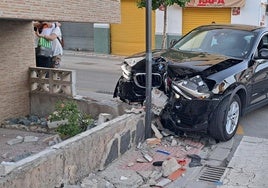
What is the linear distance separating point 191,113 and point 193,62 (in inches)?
34.8

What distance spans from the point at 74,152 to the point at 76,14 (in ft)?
11.3

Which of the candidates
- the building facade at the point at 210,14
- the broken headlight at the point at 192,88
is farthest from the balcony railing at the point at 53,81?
the building facade at the point at 210,14

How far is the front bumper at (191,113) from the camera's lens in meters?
6.12

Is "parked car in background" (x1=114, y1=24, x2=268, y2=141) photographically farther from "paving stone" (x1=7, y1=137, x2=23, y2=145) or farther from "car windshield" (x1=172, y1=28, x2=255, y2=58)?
"paving stone" (x1=7, y1=137, x2=23, y2=145)

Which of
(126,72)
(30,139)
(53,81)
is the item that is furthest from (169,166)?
(53,81)

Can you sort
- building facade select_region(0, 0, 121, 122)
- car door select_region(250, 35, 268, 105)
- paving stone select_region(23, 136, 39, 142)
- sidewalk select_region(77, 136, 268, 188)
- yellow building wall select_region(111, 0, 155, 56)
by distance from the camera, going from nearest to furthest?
sidewalk select_region(77, 136, 268, 188) < paving stone select_region(23, 136, 39, 142) < car door select_region(250, 35, 268, 105) < building facade select_region(0, 0, 121, 122) < yellow building wall select_region(111, 0, 155, 56)

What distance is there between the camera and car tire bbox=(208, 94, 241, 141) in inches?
243

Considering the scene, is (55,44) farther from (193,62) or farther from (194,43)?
(193,62)

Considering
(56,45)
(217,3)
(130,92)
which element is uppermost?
(217,3)

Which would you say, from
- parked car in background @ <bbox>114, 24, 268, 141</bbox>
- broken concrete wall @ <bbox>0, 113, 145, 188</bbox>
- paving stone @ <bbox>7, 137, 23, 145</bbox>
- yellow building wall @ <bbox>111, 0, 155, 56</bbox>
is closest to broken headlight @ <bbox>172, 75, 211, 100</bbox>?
parked car in background @ <bbox>114, 24, 268, 141</bbox>

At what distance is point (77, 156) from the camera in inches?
189

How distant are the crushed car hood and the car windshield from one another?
0.28 meters

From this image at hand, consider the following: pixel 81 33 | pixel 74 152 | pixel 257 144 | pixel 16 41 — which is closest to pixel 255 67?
pixel 257 144

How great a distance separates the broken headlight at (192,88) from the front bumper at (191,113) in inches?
2.9
